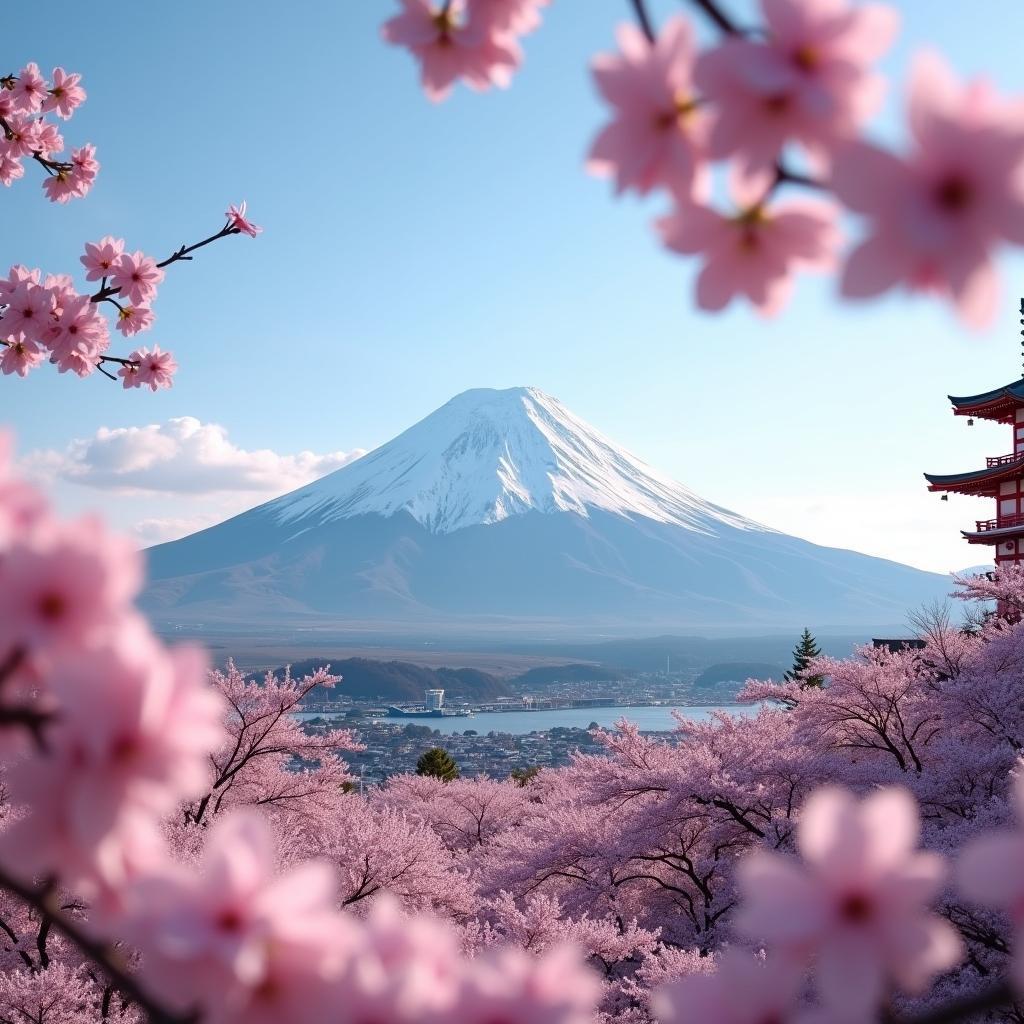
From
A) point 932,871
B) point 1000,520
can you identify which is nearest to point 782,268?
point 932,871

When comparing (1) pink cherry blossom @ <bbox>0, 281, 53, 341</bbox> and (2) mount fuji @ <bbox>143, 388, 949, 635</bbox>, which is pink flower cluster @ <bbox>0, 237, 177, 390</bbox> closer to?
(1) pink cherry blossom @ <bbox>0, 281, 53, 341</bbox>

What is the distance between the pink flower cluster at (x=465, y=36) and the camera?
3.54 ft

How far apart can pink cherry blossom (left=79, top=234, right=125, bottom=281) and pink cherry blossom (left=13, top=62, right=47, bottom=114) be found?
1148mm

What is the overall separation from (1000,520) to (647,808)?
49.0 ft

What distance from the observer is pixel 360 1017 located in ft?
2.15

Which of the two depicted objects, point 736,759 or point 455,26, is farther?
point 736,759

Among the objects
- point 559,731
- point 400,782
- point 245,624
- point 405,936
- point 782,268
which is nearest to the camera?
point 405,936

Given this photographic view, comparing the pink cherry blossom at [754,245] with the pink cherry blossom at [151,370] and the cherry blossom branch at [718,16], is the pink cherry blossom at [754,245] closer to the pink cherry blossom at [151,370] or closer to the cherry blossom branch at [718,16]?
the cherry blossom branch at [718,16]

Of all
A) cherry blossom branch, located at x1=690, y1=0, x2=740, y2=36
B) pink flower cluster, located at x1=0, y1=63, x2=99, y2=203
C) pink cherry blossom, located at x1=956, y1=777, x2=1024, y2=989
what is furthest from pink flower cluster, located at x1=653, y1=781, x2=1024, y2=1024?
pink flower cluster, located at x1=0, y1=63, x2=99, y2=203

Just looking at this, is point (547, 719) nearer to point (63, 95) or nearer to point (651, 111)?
point (63, 95)

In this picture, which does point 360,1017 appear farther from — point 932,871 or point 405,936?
point 932,871

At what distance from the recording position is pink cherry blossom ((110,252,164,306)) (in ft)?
11.3

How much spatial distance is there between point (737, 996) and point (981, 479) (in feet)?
69.8

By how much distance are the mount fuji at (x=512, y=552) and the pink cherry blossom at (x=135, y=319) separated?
126853 mm
